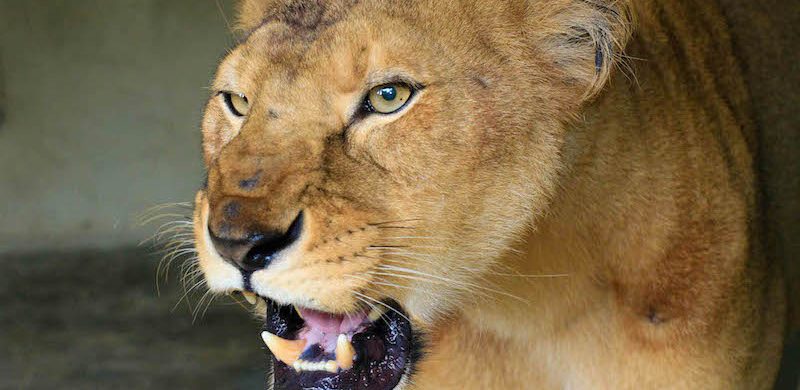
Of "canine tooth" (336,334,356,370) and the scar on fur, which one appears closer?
the scar on fur

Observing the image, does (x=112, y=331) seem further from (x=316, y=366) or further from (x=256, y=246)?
(x=256, y=246)

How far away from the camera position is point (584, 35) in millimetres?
2418

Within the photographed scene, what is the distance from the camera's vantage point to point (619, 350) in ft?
8.87

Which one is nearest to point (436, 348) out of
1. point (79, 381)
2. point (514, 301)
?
point (514, 301)

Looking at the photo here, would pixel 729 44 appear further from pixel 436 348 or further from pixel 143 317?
pixel 143 317

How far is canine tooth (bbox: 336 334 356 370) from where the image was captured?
7.45ft

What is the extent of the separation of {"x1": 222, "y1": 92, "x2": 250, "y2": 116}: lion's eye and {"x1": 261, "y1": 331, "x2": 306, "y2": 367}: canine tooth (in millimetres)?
505

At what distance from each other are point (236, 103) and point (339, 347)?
25.1 inches

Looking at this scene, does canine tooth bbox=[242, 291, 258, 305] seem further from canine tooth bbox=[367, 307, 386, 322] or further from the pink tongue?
canine tooth bbox=[367, 307, 386, 322]

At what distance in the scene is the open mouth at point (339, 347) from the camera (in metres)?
2.29


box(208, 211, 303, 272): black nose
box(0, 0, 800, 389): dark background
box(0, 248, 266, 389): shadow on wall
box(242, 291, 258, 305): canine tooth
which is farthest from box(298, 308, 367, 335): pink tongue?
box(0, 0, 800, 389): dark background

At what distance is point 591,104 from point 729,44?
118 centimetres

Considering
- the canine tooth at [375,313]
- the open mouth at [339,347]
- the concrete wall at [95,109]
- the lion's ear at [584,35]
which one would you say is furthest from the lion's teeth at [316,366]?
the concrete wall at [95,109]

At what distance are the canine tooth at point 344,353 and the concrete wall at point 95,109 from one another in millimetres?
5057
